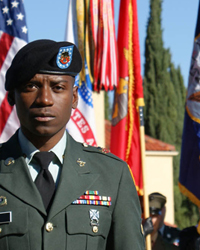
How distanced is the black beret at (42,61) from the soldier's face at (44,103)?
0.02 metres

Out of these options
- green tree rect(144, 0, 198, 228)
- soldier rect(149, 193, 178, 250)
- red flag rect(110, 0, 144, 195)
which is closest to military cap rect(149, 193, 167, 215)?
soldier rect(149, 193, 178, 250)

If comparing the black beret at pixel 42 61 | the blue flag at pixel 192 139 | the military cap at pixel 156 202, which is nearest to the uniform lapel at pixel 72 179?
the black beret at pixel 42 61

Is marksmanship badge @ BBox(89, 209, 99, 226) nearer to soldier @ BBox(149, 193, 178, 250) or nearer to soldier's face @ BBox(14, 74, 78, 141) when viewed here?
soldier's face @ BBox(14, 74, 78, 141)

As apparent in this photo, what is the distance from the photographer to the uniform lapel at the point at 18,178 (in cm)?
195

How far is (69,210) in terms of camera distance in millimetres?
2004

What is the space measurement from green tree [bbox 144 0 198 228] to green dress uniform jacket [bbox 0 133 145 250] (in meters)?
22.5

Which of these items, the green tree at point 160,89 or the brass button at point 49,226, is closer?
the brass button at point 49,226

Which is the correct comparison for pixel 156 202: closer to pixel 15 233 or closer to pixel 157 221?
pixel 157 221

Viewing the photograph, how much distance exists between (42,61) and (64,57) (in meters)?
0.12

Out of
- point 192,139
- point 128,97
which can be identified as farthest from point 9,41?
point 192,139

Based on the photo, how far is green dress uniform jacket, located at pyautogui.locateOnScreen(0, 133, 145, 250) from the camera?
192 cm

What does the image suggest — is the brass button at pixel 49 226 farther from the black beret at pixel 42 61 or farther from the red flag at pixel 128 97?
the red flag at pixel 128 97

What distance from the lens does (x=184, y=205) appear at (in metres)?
22.9

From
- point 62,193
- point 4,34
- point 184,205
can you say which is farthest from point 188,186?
point 184,205
